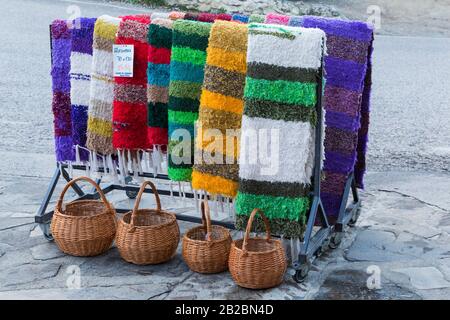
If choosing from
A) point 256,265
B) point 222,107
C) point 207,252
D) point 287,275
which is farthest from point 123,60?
point 287,275

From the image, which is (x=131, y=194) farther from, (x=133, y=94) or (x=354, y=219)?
(x=354, y=219)

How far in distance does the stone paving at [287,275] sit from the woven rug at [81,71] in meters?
0.75

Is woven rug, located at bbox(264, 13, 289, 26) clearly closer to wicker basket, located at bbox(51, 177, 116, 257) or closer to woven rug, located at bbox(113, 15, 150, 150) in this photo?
woven rug, located at bbox(113, 15, 150, 150)

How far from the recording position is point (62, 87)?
380 centimetres

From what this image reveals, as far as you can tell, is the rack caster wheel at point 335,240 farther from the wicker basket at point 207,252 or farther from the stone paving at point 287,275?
the wicker basket at point 207,252

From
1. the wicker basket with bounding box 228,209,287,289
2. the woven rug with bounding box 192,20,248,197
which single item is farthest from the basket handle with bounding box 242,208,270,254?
the woven rug with bounding box 192,20,248,197

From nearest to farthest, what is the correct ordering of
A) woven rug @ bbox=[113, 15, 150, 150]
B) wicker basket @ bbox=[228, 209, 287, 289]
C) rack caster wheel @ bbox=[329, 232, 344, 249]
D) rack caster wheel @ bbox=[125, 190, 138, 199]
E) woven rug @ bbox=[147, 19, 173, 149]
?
wicker basket @ bbox=[228, 209, 287, 289] < woven rug @ bbox=[147, 19, 173, 149] < woven rug @ bbox=[113, 15, 150, 150] < rack caster wheel @ bbox=[329, 232, 344, 249] < rack caster wheel @ bbox=[125, 190, 138, 199]

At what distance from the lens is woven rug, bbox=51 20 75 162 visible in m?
3.74

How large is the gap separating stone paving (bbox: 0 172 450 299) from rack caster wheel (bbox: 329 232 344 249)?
0.04 m

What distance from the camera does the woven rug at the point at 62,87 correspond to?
3.74 m

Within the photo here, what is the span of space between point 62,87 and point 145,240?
109 cm

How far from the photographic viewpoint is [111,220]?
3.63 m

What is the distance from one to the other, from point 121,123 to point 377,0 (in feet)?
40.0

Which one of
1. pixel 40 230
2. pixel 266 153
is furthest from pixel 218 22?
pixel 40 230
